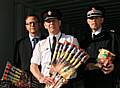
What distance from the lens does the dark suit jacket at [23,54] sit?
5.02 m

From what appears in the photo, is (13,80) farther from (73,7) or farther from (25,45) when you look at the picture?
(73,7)

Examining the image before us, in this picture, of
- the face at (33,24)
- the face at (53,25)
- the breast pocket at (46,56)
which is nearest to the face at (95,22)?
the face at (53,25)

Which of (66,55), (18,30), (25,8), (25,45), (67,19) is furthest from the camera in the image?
(67,19)

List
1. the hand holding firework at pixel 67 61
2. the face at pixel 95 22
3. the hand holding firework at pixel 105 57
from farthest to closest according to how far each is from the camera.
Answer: the face at pixel 95 22 < the hand holding firework at pixel 105 57 < the hand holding firework at pixel 67 61

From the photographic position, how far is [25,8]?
8836 millimetres

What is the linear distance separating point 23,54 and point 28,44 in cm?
16

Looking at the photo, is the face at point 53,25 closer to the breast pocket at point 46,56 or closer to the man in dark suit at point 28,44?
the breast pocket at point 46,56

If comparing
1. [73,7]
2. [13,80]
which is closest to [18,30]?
[73,7]

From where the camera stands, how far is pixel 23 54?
509 cm

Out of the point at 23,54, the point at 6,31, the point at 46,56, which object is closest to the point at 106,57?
the point at 46,56

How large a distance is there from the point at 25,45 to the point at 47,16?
2.93 feet

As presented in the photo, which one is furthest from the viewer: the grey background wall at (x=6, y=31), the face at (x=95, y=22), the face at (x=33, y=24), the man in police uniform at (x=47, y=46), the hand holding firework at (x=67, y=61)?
the grey background wall at (x=6, y=31)

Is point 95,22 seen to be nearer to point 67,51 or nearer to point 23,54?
point 67,51

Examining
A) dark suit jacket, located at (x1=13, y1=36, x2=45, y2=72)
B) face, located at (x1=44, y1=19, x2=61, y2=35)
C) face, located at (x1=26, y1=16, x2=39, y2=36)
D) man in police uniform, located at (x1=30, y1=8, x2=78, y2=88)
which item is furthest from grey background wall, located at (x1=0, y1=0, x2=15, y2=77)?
face, located at (x1=44, y1=19, x2=61, y2=35)
